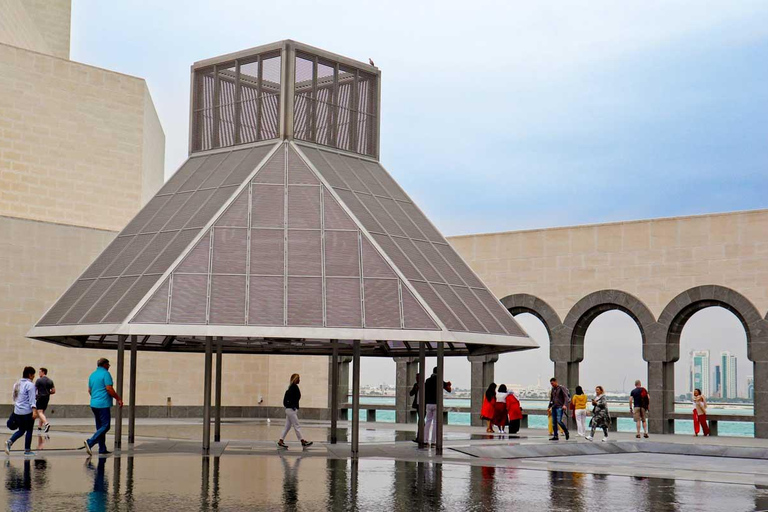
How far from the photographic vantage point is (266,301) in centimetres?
1869

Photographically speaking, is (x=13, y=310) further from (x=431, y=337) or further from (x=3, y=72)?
(x=431, y=337)

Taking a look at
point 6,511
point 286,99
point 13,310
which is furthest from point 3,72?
point 6,511

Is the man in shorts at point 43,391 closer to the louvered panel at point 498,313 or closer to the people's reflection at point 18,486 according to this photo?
the people's reflection at point 18,486

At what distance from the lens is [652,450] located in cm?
2623

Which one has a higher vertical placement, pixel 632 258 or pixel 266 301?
pixel 632 258

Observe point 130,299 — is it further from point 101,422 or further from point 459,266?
point 459,266

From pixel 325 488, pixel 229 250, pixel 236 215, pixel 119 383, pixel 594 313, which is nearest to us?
pixel 325 488

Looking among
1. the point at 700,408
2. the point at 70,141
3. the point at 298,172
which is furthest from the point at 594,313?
the point at 70,141

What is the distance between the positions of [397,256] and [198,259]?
155 inches

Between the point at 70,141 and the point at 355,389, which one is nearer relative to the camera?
the point at 355,389

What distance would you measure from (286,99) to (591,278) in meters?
16.3

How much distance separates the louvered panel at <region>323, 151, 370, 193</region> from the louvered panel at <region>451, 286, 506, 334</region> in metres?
3.26

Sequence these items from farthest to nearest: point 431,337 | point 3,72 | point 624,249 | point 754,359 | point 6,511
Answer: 1. point 3,72
2. point 624,249
3. point 754,359
4. point 431,337
5. point 6,511

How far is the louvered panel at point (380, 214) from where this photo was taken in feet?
70.8
